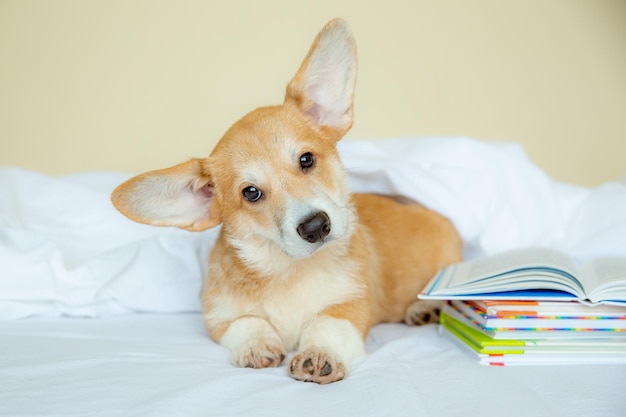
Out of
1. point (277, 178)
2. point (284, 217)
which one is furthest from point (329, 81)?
point (284, 217)

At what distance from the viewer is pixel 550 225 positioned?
2664 millimetres

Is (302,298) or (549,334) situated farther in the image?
(302,298)

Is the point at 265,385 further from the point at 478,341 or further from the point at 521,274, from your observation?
the point at 521,274

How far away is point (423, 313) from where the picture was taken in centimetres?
219

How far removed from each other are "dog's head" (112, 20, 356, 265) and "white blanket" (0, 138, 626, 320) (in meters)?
0.57

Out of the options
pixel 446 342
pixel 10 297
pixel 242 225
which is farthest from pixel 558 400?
pixel 10 297

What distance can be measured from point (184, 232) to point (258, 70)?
1.23m

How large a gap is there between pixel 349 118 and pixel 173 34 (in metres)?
1.77

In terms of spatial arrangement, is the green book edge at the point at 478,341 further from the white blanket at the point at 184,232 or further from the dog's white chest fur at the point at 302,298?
the white blanket at the point at 184,232

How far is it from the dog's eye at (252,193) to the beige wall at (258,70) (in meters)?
1.72

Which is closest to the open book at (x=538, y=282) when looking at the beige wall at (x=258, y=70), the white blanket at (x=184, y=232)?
the white blanket at (x=184, y=232)

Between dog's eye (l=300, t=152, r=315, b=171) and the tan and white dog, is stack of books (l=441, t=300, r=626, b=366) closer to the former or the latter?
the tan and white dog

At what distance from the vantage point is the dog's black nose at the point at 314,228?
5.17ft

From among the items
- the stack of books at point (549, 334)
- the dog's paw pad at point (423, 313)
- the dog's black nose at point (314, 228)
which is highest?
the dog's black nose at point (314, 228)
